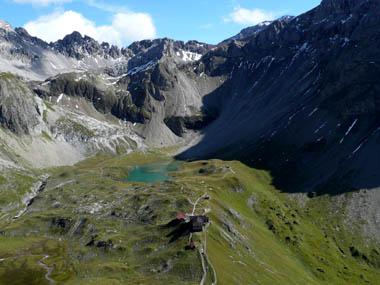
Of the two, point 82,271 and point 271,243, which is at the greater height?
point 82,271

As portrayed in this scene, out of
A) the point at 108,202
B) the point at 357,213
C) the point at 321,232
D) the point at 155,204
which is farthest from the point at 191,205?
the point at 357,213

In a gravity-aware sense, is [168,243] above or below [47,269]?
above

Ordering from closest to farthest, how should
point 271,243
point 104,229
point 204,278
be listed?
point 204,278, point 104,229, point 271,243

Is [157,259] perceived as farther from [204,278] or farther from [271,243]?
[271,243]

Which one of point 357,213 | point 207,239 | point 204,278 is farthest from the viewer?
point 357,213

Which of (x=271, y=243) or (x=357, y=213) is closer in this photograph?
(x=271, y=243)

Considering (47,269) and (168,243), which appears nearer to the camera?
(168,243)

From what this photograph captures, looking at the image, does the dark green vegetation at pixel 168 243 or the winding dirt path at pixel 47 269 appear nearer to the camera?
the dark green vegetation at pixel 168 243

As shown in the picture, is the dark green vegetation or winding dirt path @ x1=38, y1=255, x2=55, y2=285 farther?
winding dirt path @ x1=38, y1=255, x2=55, y2=285
